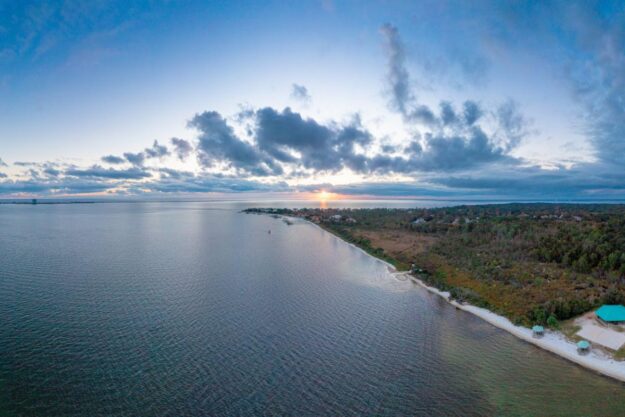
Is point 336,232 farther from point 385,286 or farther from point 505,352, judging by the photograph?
point 505,352

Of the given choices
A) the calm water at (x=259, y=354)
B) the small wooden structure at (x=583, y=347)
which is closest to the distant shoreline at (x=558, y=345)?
the small wooden structure at (x=583, y=347)

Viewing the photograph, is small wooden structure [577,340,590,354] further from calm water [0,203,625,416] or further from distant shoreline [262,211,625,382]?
calm water [0,203,625,416]

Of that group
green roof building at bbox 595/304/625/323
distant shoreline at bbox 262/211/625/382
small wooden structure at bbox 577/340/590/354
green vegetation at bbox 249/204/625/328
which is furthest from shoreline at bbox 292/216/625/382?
green roof building at bbox 595/304/625/323

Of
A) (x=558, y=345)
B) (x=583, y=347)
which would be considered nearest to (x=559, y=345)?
(x=558, y=345)

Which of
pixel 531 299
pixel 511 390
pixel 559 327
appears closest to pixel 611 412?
pixel 511 390

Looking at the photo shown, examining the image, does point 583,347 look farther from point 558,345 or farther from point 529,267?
point 529,267

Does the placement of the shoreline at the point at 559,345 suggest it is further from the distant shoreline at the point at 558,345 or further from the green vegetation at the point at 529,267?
A: the green vegetation at the point at 529,267
